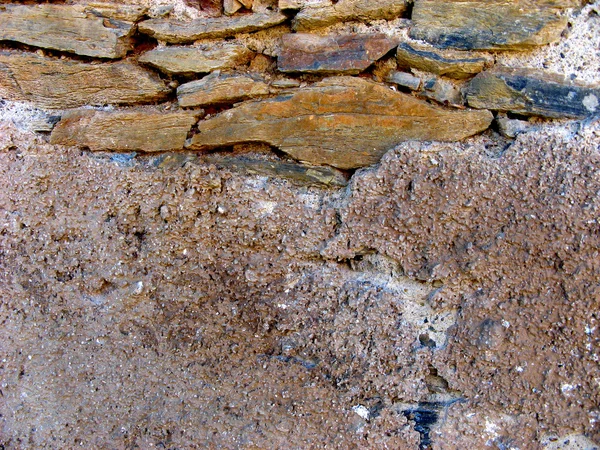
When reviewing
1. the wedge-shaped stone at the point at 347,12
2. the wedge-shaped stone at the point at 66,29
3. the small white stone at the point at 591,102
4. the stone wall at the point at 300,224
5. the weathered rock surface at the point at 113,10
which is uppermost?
→ the wedge-shaped stone at the point at 347,12

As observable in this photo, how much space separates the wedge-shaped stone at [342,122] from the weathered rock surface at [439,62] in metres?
0.09

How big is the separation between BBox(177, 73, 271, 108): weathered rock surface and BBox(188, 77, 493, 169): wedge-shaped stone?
0.03 m

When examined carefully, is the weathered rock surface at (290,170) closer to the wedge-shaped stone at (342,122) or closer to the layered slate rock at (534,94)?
the wedge-shaped stone at (342,122)

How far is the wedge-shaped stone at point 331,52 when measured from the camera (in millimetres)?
1314

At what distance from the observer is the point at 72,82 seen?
4.79 feet

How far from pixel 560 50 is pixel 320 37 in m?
0.61

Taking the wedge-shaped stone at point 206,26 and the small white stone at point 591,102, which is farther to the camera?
the wedge-shaped stone at point 206,26

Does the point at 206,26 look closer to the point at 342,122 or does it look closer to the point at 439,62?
the point at 342,122

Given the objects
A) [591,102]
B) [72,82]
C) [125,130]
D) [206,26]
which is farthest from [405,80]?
[72,82]

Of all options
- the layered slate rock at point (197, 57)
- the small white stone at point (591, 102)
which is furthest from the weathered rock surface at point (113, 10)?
the small white stone at point (591, 102)

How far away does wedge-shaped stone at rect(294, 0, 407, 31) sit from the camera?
1314 millimetres

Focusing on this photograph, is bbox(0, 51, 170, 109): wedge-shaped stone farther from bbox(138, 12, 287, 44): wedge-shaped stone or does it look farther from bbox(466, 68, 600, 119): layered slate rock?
bbox(466, 68, 600, 119): layered slate rock

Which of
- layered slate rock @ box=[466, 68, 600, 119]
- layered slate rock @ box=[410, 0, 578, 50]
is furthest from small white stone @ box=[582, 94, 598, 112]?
layered slate rock @ box=[410, 0, 578, 50]

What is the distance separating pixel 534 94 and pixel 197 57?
89 cm
